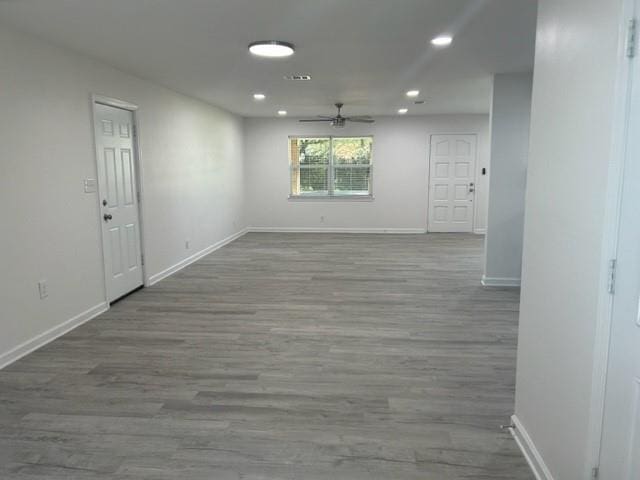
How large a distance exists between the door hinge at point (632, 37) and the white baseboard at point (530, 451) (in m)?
1.67

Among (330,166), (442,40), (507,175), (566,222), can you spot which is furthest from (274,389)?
(330,166)

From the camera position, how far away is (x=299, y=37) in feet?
11.8

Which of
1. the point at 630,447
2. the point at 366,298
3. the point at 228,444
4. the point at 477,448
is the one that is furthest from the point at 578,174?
the point at 366,298

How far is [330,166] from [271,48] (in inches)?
244

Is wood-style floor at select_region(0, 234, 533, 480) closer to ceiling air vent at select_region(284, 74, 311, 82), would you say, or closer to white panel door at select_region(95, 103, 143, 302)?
white panel door at select_region(95, 103, 143, 302)

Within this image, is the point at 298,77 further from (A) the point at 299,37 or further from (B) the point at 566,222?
(B) the point at 566,222

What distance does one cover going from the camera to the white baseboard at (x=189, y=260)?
18.7ft

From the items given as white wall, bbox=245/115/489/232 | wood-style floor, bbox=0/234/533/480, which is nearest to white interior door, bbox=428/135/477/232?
white wall, bbox=245/115/489/232

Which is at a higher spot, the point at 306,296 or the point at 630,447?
the point at 630,447

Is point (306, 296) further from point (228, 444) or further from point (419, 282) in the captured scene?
point (228, 444)

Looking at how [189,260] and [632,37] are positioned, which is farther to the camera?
[189,260]

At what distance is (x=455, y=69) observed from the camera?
16.0 ft

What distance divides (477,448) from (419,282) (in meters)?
3.46

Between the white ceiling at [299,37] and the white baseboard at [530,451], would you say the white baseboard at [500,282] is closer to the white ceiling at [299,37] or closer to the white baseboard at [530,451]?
the white ceiling at [299,37]
